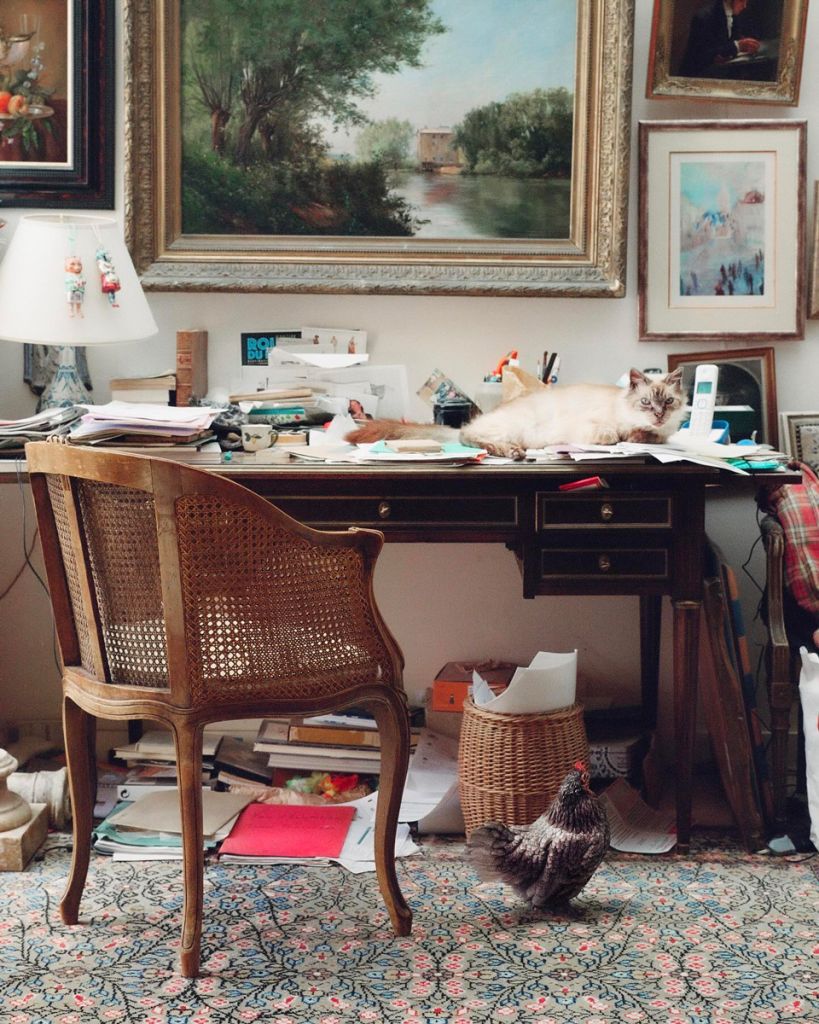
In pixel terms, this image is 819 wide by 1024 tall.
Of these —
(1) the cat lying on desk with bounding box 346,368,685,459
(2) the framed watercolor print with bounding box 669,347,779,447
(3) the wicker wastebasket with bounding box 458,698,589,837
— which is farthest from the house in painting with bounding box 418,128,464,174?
(3) the wicker wastebasket with bounding box 458,698,589,837

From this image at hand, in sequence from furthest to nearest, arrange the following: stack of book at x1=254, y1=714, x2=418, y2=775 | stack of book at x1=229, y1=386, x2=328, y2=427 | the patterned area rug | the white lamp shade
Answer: stack of book at x1=254, y1=714, x2=418, y2=775
stack of book at x1=229, y1=386, x2=328, y2=427
the white lamp shade
the patterned area rug

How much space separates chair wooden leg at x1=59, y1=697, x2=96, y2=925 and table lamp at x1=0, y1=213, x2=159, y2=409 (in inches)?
34.8

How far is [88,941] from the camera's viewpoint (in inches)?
84.8

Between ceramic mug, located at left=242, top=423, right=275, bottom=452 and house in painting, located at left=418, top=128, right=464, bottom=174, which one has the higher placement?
house in painting, located at left=418, top=128, right=464, bottom=174

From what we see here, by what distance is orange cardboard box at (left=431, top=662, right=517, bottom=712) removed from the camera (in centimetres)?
297

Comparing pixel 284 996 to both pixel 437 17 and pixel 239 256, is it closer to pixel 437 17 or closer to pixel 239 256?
pixel 239 256

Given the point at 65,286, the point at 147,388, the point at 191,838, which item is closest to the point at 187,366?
the point at 147,388

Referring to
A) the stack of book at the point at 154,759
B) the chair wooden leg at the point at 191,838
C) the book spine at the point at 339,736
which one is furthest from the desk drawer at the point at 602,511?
the stack of book at the point at 154,759

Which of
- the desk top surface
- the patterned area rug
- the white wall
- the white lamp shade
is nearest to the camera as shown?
the patterned area rug

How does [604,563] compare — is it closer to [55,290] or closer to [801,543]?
[801,543]

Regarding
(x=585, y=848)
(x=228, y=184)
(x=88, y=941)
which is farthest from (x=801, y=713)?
(x=228, y=184)

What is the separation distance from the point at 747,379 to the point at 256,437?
4.28ft

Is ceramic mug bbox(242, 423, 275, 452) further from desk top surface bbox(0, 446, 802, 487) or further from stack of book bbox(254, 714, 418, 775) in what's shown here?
stack of book bbox(254, 714, 418, 775)

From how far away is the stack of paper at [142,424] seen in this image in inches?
96.0
